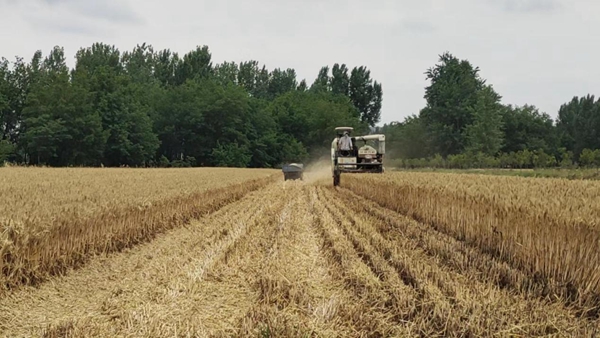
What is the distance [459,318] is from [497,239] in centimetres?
289

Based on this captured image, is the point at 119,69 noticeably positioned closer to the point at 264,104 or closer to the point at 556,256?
the point at 264,104

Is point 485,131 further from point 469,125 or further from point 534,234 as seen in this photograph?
point 534,234

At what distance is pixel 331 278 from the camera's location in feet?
18.6

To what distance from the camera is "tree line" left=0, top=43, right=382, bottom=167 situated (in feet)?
175

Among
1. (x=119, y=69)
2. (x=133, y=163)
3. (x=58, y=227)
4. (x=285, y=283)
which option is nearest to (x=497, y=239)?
(x=285, y=283)

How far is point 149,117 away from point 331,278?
65.2m

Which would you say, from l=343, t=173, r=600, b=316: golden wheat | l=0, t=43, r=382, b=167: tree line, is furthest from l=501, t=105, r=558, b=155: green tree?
l=343, t=173, r=600, b=316: golden wheat

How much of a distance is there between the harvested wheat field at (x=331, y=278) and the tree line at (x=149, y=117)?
5062cm

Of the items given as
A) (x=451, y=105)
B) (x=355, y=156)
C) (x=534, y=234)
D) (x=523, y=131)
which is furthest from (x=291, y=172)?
(x=523, y=131)

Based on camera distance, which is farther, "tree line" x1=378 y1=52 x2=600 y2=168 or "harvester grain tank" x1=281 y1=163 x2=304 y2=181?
"tree line" x1=378 y1=52 x2=600 y2=168

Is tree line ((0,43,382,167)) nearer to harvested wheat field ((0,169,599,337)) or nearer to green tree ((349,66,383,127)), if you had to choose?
green tree ((349,66,383,127))

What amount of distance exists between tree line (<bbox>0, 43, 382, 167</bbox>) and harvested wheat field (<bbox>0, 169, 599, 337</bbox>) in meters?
50.6

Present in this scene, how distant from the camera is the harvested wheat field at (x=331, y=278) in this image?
4.09 meters

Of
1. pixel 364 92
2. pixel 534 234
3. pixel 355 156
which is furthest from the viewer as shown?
pixel 364 92
